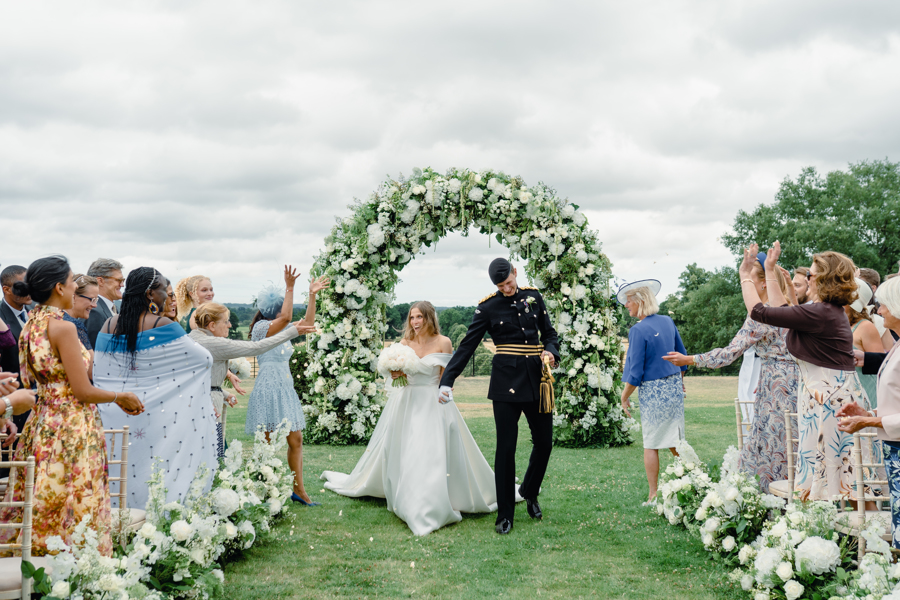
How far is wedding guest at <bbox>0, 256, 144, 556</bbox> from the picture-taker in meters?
3.47

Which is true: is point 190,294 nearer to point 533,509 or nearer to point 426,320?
point 426,320

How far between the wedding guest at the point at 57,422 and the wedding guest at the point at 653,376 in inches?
175

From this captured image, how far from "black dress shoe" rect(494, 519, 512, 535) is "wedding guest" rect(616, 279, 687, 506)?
59.3 inches

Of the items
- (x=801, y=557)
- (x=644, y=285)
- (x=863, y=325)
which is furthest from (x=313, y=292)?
(x=863, y=325)

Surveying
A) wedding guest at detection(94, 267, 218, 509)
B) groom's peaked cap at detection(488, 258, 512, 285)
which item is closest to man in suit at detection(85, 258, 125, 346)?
wedding guest at detection(94, 267, 218, 509)

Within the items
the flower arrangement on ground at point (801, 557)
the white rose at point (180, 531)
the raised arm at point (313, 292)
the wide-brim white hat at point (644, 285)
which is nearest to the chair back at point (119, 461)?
the white rose at point (180, 531)

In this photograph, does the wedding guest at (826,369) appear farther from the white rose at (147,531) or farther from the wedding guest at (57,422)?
the wedding guest at (57,422)

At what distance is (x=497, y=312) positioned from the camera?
19.4 ft

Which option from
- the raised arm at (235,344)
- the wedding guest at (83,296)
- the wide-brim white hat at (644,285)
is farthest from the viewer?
the wide-brim white hat at (644,285)

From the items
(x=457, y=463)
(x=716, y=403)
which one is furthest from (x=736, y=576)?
(x=716, y=403)

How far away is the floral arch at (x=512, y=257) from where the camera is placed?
33.4ft

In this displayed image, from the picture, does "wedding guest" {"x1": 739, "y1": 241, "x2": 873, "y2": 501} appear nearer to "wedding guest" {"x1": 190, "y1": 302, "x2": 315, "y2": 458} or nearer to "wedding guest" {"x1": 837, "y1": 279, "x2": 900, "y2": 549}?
"wedding guest" {"x1": 837, "y1": 279, "x2": 900, "y2": 549}

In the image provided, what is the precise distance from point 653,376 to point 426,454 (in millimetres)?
2231

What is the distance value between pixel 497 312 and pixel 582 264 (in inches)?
183
